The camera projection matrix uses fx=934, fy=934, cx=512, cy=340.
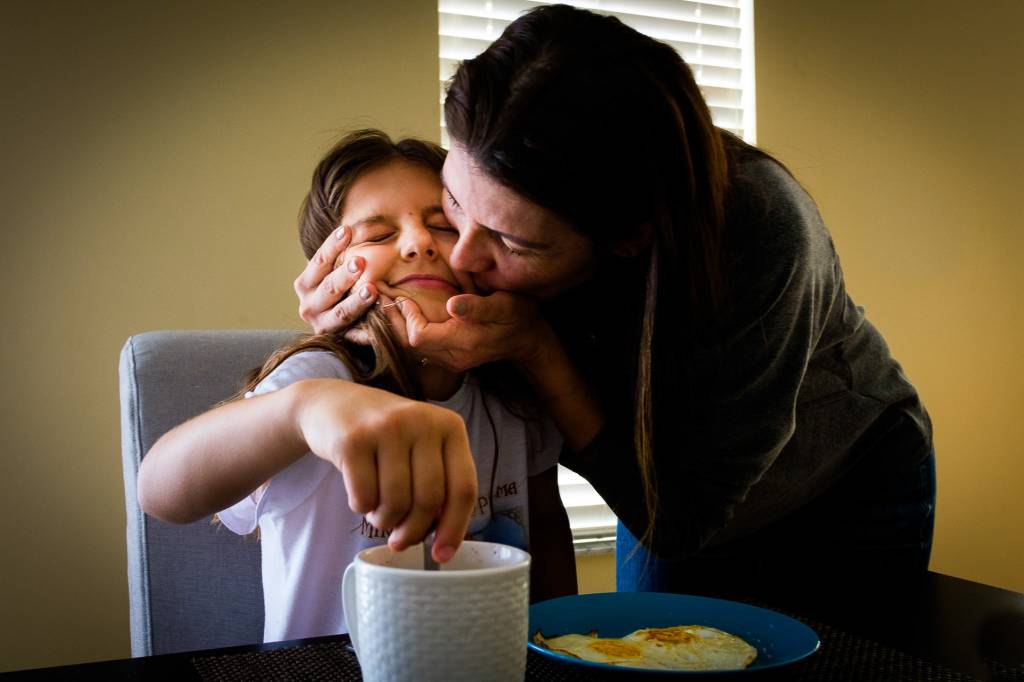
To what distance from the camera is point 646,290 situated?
98 cm

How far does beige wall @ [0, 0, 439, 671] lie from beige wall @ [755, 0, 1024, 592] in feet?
4.41

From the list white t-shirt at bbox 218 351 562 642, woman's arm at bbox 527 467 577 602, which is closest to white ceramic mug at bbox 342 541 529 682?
white t-shirt at bbox 218 351 562 642

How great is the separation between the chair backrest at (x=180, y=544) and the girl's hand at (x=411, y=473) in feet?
2.16

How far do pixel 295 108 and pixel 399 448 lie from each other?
1.67 m

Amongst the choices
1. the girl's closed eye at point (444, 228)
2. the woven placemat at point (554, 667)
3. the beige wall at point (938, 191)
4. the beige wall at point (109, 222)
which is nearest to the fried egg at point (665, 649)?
the woven placemat at point (554, 667)

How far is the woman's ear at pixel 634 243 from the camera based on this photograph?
947 millimetres

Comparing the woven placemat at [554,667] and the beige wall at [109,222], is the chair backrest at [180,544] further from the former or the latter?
the beige wall at [109,222]

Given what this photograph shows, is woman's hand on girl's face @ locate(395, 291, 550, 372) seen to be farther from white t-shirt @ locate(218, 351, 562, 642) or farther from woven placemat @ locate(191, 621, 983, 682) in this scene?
woven placemat @ locate(191, 621, 983, 682)

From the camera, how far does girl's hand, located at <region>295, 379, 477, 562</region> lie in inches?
19.8

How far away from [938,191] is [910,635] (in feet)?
7.59

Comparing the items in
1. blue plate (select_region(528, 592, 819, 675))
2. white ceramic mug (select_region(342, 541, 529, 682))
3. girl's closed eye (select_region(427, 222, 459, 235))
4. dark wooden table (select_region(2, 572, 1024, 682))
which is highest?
girl's closed eye (select_region(427, 222, 459, 235))

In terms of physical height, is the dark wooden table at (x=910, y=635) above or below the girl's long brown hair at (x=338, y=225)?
below

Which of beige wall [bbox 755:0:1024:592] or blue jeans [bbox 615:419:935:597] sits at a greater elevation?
beige wall [bbox 755:0:1024:592]

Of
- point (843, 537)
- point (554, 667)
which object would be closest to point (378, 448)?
point (554, 667)
